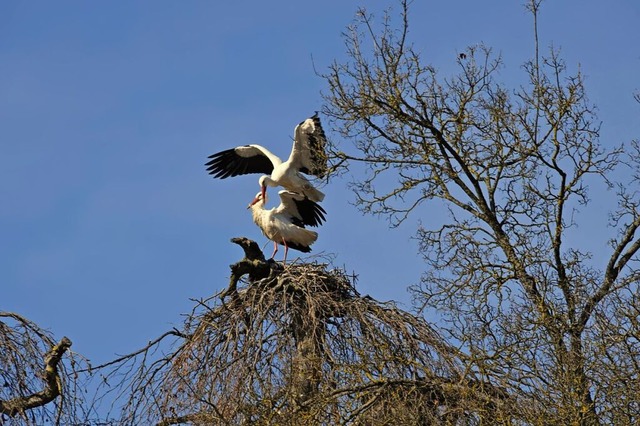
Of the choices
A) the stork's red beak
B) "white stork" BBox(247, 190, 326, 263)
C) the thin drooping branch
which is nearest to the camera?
the thin drooping branch

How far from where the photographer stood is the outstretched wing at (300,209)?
1412 centimetres

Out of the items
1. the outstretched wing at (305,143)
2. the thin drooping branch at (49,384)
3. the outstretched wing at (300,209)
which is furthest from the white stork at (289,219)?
the thin drooping branch at (49,384)

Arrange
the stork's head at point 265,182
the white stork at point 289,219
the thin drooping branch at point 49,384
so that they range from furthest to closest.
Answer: the stork's head at point 265,182 < the white stork at point 289,219 < the thin drooping branch at point 49,384

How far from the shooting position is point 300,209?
14.2m

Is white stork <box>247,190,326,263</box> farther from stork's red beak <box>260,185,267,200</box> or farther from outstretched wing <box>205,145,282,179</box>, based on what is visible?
outstretched wing <box>205,145,282,179</box>

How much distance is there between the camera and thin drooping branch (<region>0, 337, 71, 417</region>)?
8281 mm

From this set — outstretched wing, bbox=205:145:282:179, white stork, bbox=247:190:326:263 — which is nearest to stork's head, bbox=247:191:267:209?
white stork, bbox=247:190:326:263

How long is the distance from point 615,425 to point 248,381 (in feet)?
7.99

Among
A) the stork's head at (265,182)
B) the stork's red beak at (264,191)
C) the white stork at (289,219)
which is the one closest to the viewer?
the white stork at (289,219)

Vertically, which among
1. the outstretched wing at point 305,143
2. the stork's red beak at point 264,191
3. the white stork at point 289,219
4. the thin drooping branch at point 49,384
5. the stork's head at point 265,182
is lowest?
the thin drooping branch at point 49,384

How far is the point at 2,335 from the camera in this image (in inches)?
337

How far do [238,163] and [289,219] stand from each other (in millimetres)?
2037

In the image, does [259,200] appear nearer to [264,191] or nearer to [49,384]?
[264,191]

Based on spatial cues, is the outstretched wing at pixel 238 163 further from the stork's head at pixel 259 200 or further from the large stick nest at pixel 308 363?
the large stick nest at pixel 308 363
